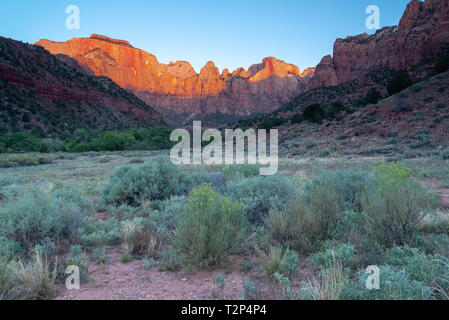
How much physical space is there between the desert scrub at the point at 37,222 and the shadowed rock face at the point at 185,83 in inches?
5101

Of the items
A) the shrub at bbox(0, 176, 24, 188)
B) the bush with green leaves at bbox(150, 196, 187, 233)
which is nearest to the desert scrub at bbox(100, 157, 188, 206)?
the bush with green leaves at bbox(150, 196, 187, 233)

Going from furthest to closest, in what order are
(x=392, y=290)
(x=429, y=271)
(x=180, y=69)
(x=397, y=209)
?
(x=180, y=69) → (x=397, y=209) → (x=429, y=271) → (x=392, y=290)

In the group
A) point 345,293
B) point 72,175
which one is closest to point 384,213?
point 345,293

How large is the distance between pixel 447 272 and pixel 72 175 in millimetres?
13447

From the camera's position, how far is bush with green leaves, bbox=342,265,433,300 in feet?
7.00

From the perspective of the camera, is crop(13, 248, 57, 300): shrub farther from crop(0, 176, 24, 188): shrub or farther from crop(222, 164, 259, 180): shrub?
crop(0, 176, 24, 188): shrub

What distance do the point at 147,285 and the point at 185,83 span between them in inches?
6109

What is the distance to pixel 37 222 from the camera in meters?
3.80

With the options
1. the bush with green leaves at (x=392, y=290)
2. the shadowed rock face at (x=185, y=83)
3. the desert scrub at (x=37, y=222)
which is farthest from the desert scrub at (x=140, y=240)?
the shadowed rock face at (x=185, y=83)

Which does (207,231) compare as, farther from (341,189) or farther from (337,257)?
(341,189)

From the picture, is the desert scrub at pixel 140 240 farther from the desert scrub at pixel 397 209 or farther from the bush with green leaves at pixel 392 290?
the desert scrub at pixel 397 209

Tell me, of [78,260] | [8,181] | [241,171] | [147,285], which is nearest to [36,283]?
[78,260]

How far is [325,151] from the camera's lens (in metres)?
19.7
